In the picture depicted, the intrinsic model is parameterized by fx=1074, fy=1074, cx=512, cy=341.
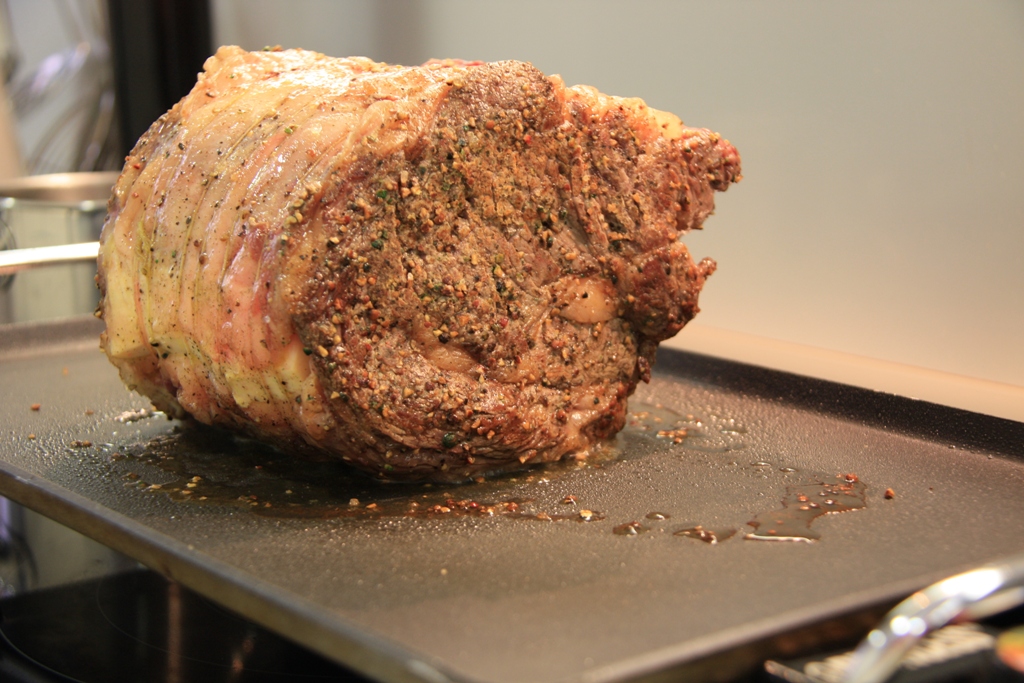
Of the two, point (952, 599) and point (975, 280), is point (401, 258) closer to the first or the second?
point (952, 599)

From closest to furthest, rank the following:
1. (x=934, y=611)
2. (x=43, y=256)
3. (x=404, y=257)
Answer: (x=934, y=611)
(x=404, y=257)
(x=43, y=256)

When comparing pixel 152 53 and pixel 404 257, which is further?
pixel 152 53

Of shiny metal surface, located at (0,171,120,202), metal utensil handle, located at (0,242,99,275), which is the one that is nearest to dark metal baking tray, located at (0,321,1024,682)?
metal utensil handle, located at (0,242,99,275)

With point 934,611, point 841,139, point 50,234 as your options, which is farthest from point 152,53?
point 934,611

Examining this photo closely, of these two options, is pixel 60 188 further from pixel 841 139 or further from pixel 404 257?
pixel 841 139

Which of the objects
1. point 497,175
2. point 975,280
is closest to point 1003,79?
point 975,280

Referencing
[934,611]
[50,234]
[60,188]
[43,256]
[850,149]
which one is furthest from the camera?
[60,188]
